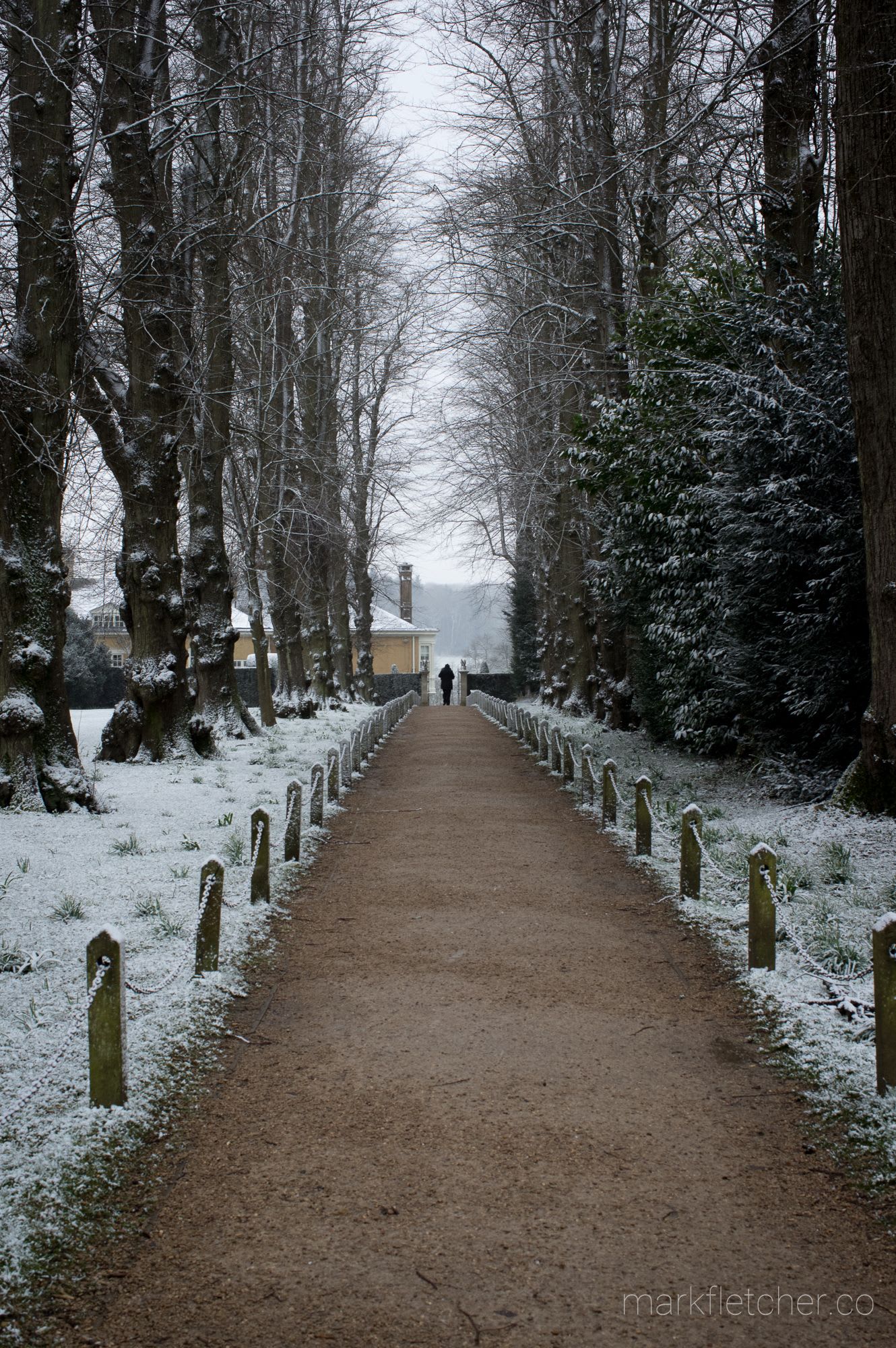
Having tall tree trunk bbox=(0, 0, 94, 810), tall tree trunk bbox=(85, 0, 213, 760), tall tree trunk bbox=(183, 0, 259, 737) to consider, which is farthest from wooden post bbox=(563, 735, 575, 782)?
tall tree trunk bbox=(0, 0, 94, 810)

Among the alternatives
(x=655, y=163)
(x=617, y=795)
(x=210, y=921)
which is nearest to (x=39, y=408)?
(x=210, y=921)

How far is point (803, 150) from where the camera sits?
11.6 meters

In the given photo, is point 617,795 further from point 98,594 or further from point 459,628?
point 459,628

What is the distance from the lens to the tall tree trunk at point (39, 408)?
1018cm

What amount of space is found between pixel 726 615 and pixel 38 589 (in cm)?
744

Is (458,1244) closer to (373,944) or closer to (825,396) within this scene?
(373,944)

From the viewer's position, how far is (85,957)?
595cm

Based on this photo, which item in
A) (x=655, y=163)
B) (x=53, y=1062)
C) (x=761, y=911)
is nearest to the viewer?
(x=53, y=1062)

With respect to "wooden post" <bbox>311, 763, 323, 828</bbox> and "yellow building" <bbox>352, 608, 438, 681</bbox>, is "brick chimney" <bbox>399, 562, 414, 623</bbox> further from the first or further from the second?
"wooden post" <bbox>311, 763, 323, 828</bbox>

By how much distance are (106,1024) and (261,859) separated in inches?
139

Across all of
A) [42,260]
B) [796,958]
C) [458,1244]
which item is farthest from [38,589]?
[458,1244]

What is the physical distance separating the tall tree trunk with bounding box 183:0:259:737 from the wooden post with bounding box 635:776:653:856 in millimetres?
8941

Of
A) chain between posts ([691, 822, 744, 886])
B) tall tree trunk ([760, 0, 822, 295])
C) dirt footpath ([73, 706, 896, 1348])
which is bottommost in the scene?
dirt footpath ([73, 706, 896, 1348])

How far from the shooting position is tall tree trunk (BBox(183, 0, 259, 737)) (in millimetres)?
16719
